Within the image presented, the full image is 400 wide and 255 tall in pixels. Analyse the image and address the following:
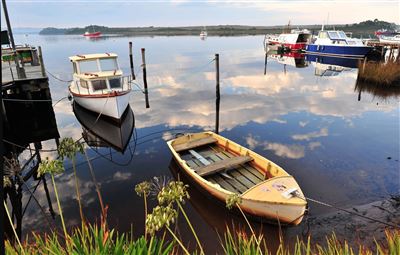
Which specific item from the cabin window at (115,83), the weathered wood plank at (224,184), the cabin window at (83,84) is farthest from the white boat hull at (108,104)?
the weathered wood plank at (224,184)

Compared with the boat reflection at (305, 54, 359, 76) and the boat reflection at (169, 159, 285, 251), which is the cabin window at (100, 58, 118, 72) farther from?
the boat reflection at (305, 54, 359, 76)

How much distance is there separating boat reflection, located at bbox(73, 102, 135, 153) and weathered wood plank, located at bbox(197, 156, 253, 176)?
18.6 ft

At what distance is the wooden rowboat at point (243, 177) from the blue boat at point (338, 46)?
110 ft

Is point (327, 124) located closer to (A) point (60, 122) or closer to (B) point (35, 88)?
(A) point (60, 122)

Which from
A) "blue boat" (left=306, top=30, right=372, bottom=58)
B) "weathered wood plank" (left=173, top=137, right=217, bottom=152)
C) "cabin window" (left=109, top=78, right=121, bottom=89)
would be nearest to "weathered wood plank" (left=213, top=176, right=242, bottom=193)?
"weathered wood plank" (left=173, top=137, right=217, bottom=152)

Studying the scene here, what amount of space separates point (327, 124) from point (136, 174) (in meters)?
11.3

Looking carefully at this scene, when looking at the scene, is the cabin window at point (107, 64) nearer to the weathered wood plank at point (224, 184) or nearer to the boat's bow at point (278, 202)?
the weathered wood plank at point (224, 184)

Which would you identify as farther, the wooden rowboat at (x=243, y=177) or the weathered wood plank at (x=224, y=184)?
the weathered wood plank at (x=224, y=184)

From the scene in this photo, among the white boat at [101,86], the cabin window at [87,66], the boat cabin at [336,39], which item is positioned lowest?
the white boat at [101,86]

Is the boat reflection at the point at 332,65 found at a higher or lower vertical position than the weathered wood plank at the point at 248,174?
higher

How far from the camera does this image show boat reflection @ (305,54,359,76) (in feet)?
107

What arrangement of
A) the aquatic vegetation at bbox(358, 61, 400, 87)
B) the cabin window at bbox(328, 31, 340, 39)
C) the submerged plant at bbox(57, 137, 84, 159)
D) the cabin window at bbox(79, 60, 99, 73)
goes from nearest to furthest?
the submerged plant at bbox(57, 137, 84, 159)
the cabin window at bbox(79, 60, 99, 73)
the aquatic vegetation at bbox(358, 61, 400, 87)
the cabin window at bbox(328, 31, 340, 39)

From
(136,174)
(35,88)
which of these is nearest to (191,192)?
(136,174)

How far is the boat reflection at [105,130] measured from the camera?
47.0ft
